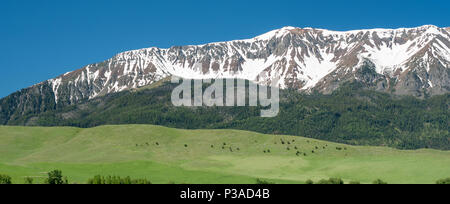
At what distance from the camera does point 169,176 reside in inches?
7175

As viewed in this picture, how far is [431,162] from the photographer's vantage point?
606 ft
